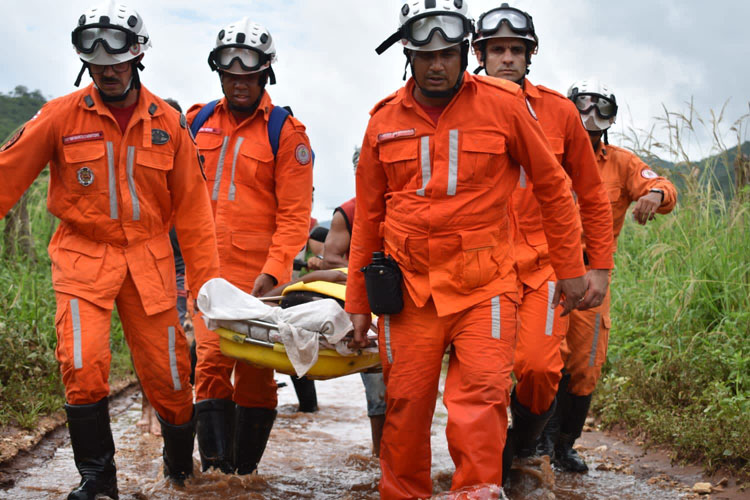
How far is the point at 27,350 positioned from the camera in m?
7.54

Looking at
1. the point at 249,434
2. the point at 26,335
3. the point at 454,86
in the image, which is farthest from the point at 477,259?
the point at 26,335

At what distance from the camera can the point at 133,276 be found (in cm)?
493

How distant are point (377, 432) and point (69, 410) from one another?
92.5 inches

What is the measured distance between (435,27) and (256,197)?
7.05 feet

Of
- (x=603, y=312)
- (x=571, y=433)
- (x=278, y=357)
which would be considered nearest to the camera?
(x=278, y=357)

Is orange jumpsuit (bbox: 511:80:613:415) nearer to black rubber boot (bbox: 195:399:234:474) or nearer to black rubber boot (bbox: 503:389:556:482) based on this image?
black rubber boot (bbox: 503:389:556:482)

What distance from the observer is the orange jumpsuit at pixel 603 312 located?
6.18 meters

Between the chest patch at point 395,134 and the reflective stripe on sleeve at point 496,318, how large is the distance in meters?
0.86

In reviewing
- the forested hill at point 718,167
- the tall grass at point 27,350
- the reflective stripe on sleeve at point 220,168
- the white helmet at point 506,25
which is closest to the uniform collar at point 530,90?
the white helmet at point 506,25

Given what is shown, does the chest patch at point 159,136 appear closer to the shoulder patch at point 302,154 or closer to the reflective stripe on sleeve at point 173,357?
the reflective stripe on sleeve at point 173,357

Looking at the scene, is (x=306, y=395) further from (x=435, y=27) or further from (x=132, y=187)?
(x=435, y=27)

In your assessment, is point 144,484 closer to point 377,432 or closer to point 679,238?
point 377,432

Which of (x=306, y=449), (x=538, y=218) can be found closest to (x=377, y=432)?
(x=306, y=449)

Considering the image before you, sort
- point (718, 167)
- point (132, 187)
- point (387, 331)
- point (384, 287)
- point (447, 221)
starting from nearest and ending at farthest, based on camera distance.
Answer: point (447, 221), point (384, 287), point (387, 331), point (132, 187), point (718, 167)
